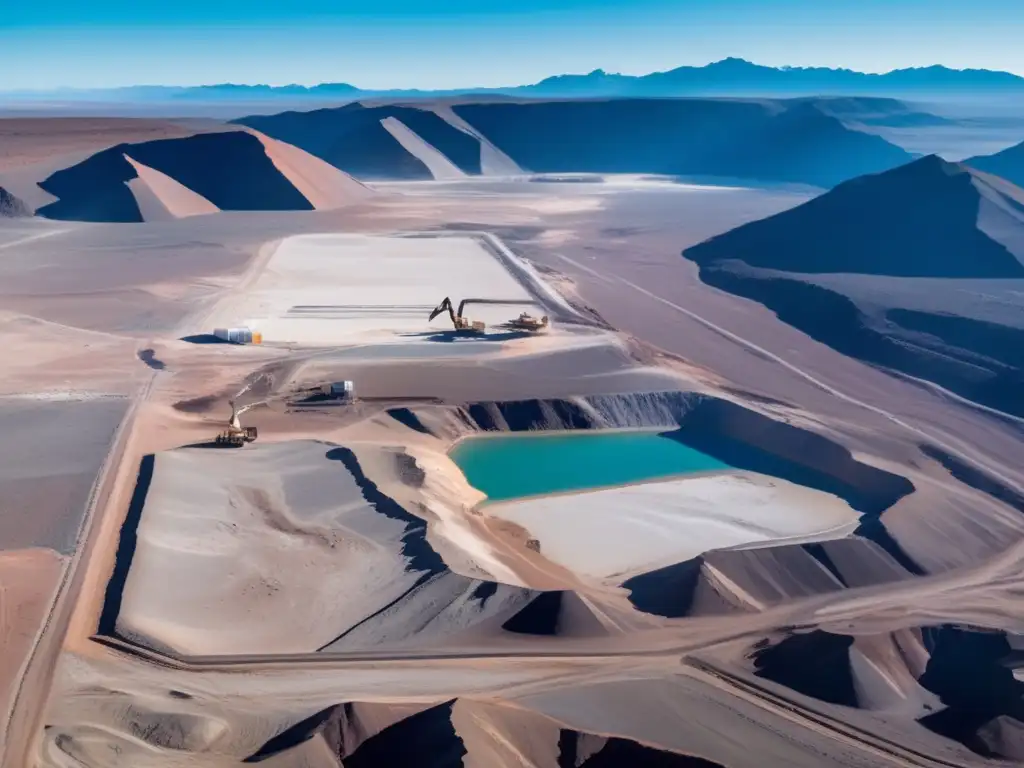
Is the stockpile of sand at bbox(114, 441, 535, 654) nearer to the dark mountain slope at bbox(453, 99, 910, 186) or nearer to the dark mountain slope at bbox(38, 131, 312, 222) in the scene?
the dark mountain slope at bbox(38, 131, 312, 222)

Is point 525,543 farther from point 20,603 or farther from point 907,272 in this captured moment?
point 907,272

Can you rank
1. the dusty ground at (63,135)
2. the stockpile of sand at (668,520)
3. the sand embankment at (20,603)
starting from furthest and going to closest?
the dusty ground at (63,135) < the stockpile of sand at (668,520) < the sand embankment at (20,603)

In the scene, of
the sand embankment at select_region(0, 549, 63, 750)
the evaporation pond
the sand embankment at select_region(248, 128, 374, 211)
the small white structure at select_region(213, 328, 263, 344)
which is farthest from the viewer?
the sand embankment at select_region(248, 128, 374, 211)

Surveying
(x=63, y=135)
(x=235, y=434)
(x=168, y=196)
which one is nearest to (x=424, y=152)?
(x=63, y=135)

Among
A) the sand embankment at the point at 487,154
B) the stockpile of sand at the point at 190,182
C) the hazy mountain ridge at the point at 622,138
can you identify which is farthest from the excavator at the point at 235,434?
the sand embankment at the point at 487,154

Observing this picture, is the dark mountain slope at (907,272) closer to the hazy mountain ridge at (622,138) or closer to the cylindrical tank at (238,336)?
the cylindrical tank at (238,336)

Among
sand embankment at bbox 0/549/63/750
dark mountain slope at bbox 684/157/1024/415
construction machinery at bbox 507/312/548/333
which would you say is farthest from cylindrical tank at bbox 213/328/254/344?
dark mountain slope at bbox 684/157/1024/415
